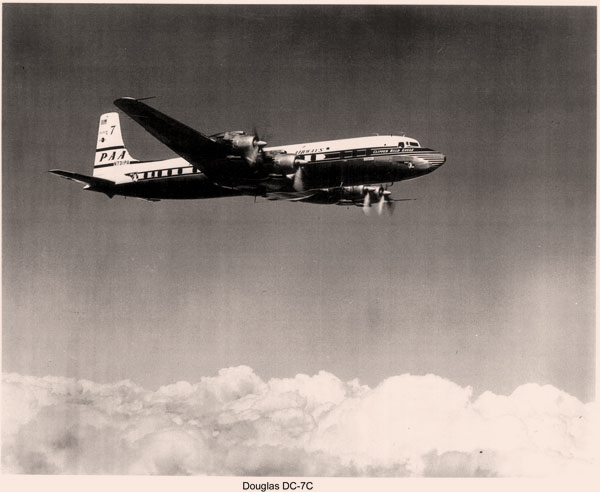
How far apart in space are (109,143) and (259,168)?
4.16 metres

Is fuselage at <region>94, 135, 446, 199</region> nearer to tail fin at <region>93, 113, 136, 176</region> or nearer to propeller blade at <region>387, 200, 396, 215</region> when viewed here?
propeller blade at <region>387, 200, 396, 215</region>

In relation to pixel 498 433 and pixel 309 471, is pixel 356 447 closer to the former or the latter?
pixel 309 471

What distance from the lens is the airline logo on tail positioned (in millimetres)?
14820

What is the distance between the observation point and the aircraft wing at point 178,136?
12227mm

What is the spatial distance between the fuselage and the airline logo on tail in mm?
1735

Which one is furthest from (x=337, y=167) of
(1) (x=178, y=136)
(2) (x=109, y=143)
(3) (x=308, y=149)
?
(2) (x=109, y=143)

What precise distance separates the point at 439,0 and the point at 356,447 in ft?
26.1

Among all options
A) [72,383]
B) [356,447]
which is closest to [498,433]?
[356,447]

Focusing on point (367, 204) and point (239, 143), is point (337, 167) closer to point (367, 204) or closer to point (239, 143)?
point (367, 204)

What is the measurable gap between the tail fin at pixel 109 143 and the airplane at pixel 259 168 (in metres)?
0.49

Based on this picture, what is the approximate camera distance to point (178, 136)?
41.7 feet

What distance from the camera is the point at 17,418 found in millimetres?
11289

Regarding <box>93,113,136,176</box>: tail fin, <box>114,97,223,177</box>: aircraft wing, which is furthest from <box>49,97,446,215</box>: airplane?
<box>93,113,136,176</box>: tail fin

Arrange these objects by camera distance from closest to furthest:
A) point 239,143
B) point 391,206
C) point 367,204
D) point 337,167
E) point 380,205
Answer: point 239,143
point 337,167
point 391,206
point 380,205
point 367,204
